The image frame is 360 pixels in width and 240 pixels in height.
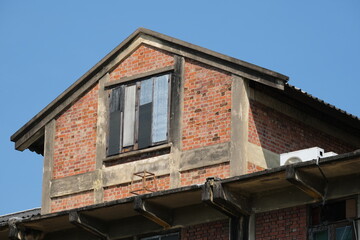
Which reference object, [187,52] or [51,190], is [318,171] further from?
[51,190]

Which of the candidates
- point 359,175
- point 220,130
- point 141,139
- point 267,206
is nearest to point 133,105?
point 141,139

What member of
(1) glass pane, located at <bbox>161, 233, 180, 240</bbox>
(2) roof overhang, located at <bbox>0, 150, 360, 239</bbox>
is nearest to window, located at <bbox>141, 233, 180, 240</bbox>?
(1) glass pane, located at <bbox>161, 233, 180, 240</bbox>

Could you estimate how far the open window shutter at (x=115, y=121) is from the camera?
1000 inches

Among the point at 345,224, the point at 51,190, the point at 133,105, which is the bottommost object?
the point at 345,224

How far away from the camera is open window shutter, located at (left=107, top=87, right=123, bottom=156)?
25391 millimetres

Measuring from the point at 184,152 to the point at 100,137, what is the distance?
7.85 feet

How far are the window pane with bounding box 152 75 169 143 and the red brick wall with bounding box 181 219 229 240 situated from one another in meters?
2.52

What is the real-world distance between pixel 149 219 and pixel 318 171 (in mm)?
4053

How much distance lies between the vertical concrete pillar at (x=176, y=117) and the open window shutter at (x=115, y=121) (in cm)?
136

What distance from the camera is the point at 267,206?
21938 millimetres

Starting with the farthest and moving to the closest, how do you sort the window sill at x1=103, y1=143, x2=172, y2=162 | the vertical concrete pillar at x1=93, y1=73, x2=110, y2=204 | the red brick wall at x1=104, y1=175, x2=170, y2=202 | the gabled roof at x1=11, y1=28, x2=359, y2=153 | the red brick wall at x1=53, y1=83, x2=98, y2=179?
the red brick wall at x1=53, y1=83, x2=98, y2=179
the vertical concrete pillar at x1=93, y1=73, x2=110, y2=204
the window sill at x1=103, y1=143, x2=172, y2=162
the red brick wall at x1=104, y1=175, x2=170, y2=202
the gabled roof at x1=11, y1=28, x2=359, y2=153

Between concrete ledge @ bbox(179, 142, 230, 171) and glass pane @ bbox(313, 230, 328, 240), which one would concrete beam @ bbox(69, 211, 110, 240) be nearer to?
concrete ledge @ bbox(179, 142, 230, 171)

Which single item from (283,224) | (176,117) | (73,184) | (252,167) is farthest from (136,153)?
(283,224)

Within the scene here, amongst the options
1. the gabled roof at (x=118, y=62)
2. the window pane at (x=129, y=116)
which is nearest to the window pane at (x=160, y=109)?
the window pane at (x=129, y=116)
